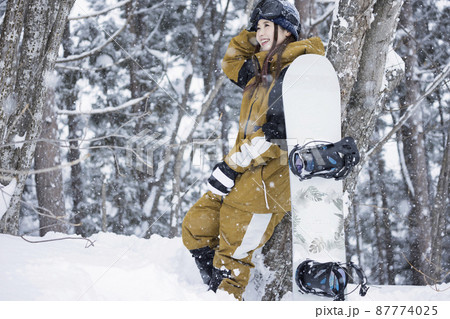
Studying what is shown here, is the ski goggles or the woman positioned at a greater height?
the ski goggles

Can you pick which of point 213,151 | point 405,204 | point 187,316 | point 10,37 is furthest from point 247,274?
point 405,204

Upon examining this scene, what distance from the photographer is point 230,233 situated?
8.30 feet

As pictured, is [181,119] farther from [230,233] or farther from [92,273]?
[92,273]

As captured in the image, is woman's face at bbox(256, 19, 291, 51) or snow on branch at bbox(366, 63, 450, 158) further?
snow on branch at bbox(366, 63, 450, 158)

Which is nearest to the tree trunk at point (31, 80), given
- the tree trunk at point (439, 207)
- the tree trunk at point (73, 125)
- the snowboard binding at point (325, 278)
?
the snowboard binding at point (325, 278)

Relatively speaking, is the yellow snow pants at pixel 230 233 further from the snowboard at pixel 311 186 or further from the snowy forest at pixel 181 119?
the snowy forest at pixel 181 119

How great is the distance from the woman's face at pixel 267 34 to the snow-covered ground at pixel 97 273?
1.71 metres

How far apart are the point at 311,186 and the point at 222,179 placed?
1.87ft

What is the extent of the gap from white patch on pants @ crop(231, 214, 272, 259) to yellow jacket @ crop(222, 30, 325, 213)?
0.09 m

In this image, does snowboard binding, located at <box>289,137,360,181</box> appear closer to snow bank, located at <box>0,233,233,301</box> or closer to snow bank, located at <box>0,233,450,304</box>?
snow bank, located at <box>0,233,450,304</box>

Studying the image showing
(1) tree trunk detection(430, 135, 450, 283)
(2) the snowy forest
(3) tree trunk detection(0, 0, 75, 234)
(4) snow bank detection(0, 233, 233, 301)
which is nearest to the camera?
(4) snow bank detection(0, 233, 233, 301)

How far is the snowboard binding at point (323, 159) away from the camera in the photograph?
226 cm

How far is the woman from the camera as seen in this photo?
249cm

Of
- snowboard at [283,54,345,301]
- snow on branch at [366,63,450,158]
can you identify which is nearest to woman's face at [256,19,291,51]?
snowboard at [283,54,345,301]
